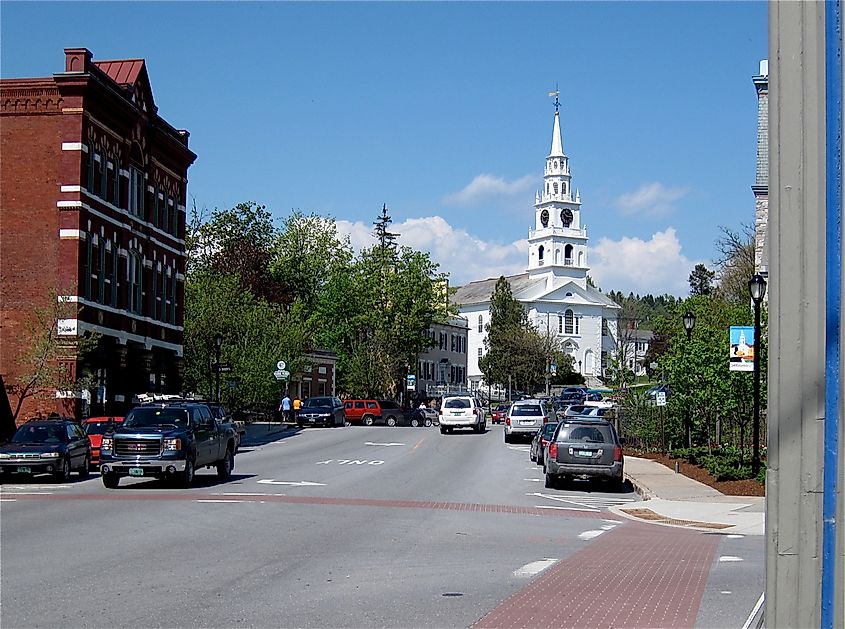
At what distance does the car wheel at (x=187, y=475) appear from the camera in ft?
79.0

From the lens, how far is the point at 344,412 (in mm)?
64750

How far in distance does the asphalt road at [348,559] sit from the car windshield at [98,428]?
19.3 feet

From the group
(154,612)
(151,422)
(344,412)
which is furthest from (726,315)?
(154,612)

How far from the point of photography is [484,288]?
494 feet

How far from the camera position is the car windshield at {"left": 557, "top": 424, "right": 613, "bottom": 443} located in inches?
998

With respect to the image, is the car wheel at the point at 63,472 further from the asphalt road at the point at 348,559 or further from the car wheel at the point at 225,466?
the car wheel at the point at 225,466

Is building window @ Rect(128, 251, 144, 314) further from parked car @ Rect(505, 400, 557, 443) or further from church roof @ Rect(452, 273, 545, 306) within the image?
church roof @ Rect(452, 273, 545, 306)

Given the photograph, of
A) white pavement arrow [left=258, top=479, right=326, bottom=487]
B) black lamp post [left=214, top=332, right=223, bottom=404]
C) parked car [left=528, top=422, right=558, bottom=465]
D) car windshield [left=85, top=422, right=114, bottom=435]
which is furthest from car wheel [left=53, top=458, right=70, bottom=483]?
black lamp post [left=214, top=332, right=223, bottom=404]

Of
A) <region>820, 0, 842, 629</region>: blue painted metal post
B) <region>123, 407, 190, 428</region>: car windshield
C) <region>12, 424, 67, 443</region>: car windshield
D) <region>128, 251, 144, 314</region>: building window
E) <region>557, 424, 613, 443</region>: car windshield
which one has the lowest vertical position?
<region>12, 424, 67, 443</region>: car windshield

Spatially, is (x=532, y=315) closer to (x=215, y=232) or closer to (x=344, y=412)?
(x=215, y=232)

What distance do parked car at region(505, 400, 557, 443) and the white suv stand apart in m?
6.62

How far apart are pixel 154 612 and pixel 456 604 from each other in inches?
108

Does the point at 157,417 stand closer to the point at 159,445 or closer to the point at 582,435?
the point at 159,445

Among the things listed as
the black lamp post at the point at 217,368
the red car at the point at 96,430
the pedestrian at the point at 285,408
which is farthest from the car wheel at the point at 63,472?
the pedestrian at the point at 285,408
